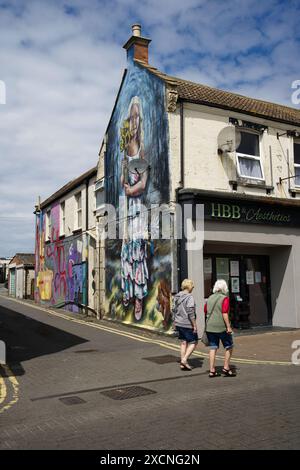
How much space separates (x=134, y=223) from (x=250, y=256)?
4188 mm

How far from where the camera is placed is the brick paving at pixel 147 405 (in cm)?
484

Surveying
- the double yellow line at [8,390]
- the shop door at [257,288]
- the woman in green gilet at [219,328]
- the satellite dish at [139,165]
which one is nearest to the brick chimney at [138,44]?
the satellite dish at [139,165]

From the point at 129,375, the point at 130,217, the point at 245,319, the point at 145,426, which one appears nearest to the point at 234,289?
the point at 245,319

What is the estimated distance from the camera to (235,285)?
15.1m

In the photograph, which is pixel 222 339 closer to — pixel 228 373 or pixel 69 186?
pixel 228 373

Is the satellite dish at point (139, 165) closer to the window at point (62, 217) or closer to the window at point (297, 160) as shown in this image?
the window at point (297, 160)

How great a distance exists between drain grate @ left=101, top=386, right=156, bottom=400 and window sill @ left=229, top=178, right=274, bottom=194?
8.23m

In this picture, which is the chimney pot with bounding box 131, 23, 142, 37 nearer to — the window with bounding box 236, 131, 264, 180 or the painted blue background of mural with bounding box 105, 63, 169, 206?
the painted blue background of mural with bounding box 105, 63, 169, 206

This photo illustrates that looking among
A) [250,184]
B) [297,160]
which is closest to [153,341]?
[250,184]

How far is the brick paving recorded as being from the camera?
484 centimetres

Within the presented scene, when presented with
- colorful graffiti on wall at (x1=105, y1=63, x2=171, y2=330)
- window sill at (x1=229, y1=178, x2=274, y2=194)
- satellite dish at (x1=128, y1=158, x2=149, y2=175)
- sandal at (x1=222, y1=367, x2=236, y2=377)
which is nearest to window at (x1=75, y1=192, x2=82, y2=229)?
colorful graffiti on wall at (x1=105, y1=63, x2=171, y2=330)
